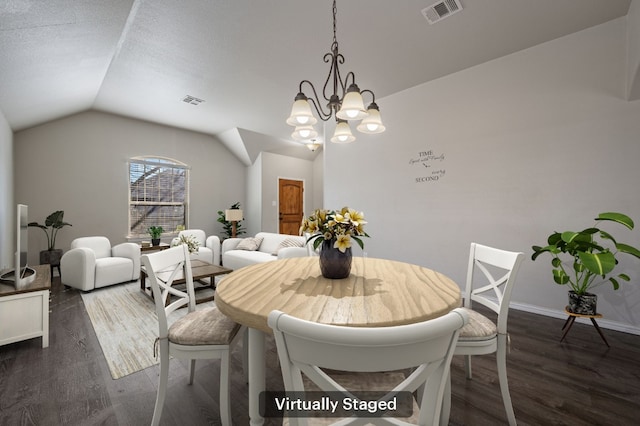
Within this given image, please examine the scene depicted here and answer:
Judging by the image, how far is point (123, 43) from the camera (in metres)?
2.97

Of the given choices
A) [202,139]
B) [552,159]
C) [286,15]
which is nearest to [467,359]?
[552,159]

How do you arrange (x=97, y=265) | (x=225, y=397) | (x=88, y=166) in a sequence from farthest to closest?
(x=88, y=166) → (x=97, y=265) → (x=225, y=397)

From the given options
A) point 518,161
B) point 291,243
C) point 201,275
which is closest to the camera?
point 518,161

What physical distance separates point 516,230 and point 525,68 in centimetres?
177

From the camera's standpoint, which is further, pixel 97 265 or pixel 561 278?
pixel 97 265

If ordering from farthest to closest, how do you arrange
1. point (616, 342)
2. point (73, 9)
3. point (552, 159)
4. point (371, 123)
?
point (552, 159) → point (616, 342) → point (73, 9) → point (371, 123)

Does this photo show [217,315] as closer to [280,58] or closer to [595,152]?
[280,58]

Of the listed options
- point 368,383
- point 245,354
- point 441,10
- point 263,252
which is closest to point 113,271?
point 263,252

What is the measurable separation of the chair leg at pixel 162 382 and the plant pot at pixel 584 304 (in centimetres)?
308

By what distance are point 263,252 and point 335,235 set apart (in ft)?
11.0

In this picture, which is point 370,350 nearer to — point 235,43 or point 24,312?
point 24,312

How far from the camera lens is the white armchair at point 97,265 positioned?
3.55 metres

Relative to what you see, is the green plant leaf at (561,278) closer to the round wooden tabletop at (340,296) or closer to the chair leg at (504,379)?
the chair leg at (504,379)

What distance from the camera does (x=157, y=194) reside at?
5699 millimetres
